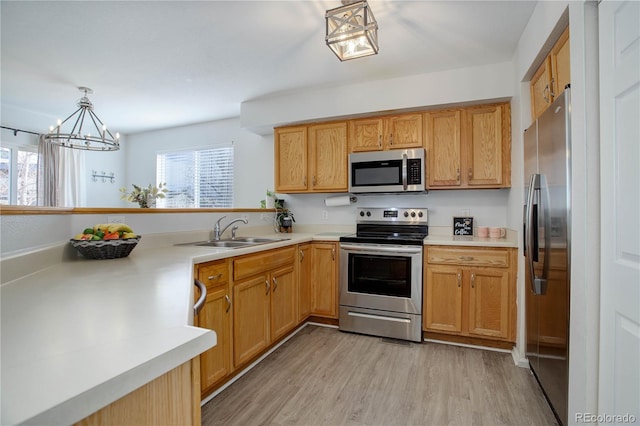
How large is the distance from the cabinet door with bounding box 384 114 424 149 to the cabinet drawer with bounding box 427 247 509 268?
3.53 ft

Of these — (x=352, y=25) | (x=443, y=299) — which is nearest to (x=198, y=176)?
(x=352, y=25)

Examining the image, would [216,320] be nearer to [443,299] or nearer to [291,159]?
[443,299]

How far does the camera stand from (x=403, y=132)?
3164 mm

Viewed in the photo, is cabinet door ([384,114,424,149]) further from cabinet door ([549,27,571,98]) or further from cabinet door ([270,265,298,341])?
cabinet door ([270,265,298,341])

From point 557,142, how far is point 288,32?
1.91 meters

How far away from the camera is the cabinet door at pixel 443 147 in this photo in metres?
2.97

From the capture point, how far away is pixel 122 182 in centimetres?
543

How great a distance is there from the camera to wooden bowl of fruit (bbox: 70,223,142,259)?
1618mm

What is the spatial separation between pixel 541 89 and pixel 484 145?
80 cm

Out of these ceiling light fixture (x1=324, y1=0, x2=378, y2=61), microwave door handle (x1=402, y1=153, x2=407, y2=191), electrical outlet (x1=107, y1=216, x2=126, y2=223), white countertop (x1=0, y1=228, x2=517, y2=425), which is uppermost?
ceiling light fixture (x1=324, y1=0, x2=378, y2=61)

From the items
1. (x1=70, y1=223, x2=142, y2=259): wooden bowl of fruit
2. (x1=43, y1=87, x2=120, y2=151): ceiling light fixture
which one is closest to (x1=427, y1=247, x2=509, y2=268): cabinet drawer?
(x1=70, y1=223, x2=142, y2=259): wooden bowl of fruit

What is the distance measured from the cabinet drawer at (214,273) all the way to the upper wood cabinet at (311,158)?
68.4 inches

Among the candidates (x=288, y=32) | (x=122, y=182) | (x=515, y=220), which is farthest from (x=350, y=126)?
(x=122, y=182)

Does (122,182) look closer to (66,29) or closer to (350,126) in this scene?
(66,29)
